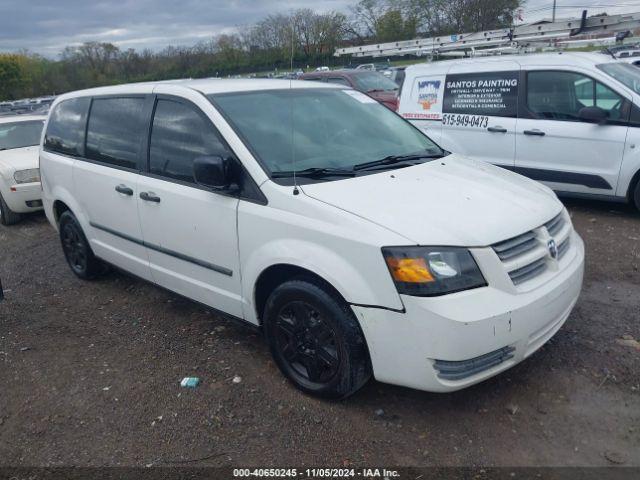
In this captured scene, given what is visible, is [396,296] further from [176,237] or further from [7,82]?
[7,82]

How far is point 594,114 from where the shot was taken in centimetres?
632

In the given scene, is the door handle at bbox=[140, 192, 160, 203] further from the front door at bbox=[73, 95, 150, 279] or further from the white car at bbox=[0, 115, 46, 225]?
the white car at bbox=[0, 115, 46, 225]

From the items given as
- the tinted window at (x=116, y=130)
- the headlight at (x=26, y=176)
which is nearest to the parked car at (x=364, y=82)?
the headlight at (x=26, y=176)

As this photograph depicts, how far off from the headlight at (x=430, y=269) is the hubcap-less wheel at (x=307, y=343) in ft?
1.85

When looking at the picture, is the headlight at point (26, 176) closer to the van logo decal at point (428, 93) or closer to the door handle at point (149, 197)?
the door handle at point (149, 197)

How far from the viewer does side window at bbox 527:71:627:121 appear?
6387mm

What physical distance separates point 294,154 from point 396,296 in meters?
1.26

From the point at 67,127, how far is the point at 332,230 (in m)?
3.55

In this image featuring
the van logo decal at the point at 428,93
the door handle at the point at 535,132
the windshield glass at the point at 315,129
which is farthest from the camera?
the van logo decal at the point at 428,93

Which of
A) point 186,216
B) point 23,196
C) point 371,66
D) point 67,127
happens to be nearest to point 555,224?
point 186,216

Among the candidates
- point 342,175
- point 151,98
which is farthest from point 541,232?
point 151,98

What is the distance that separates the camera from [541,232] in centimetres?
317

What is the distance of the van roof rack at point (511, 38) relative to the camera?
29.6 ft

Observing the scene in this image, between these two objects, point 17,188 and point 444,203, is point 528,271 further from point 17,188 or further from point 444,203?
point 17,188
